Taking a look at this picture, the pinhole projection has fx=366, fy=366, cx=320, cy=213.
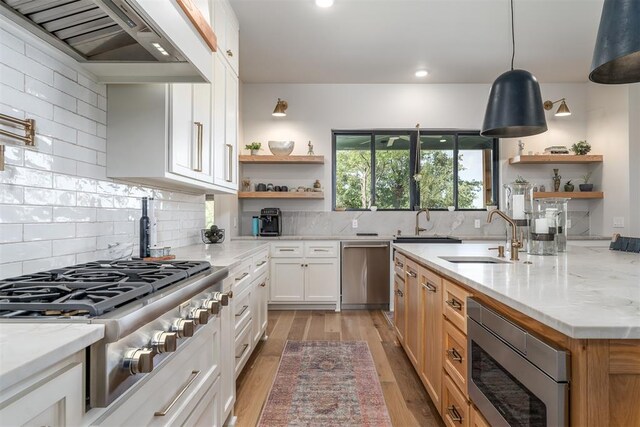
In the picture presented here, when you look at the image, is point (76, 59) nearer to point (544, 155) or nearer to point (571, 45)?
point (571, 45)

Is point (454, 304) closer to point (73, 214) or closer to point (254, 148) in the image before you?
point (73, 214)

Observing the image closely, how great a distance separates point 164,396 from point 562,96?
5770mm

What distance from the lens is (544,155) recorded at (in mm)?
4652

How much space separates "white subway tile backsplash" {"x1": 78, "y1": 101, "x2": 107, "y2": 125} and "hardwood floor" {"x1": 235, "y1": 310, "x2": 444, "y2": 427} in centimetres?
178

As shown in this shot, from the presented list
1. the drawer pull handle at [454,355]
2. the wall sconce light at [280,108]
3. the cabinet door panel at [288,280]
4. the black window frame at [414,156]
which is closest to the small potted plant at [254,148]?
the wall sconce light at [280,108]

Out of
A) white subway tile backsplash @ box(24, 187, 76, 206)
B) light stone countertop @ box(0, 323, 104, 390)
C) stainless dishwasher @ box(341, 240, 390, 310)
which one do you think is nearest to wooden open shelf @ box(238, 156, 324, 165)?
stainless dishwasher @ box(341, 240, 390, 310)

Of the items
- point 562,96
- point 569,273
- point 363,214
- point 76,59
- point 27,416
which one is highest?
point 562,96

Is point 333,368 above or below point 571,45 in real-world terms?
below

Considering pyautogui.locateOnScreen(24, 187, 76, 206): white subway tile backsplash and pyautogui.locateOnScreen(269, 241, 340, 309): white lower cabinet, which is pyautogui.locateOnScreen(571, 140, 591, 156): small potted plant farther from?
pyautogui.locateOnScreen(24, 187, 76, 206): white subway tile backsplash

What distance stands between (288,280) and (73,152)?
2998mm

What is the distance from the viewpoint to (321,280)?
438 cm

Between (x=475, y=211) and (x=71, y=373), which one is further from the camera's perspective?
(x=475, y=211)

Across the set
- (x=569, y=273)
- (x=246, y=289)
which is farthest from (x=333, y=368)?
(x=569, y=273)

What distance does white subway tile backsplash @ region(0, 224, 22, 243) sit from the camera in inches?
50.5
